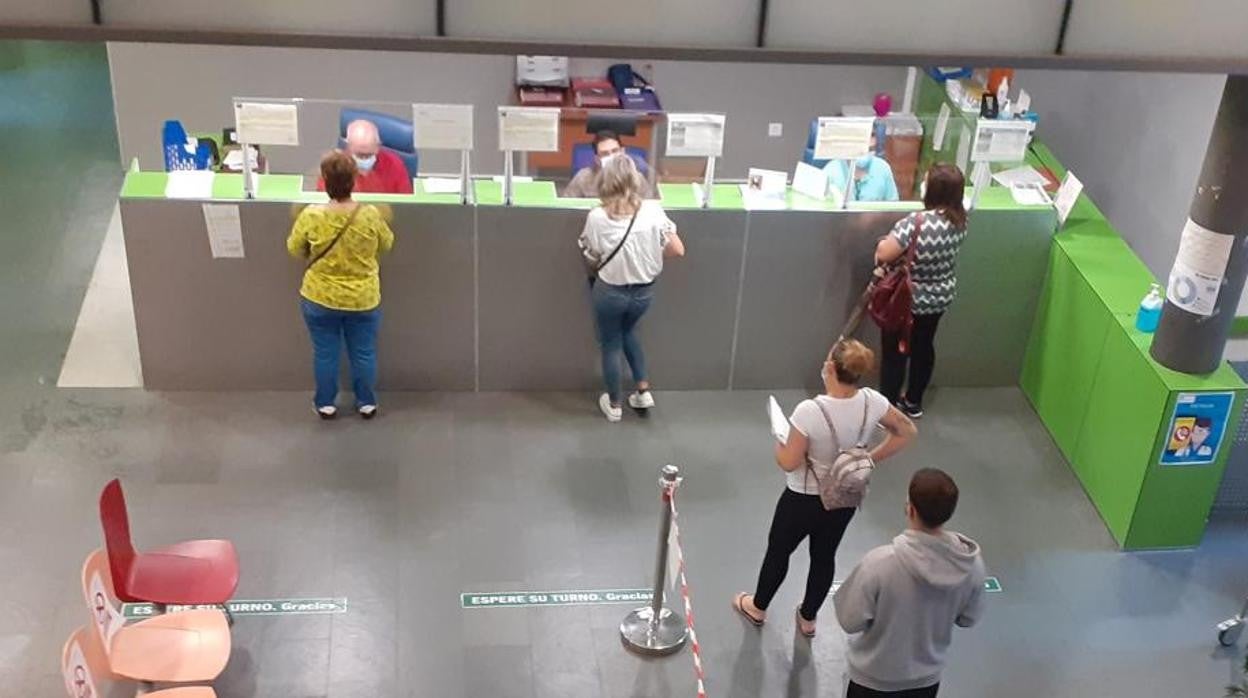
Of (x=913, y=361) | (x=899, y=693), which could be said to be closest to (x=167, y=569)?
(x=899, y=693)

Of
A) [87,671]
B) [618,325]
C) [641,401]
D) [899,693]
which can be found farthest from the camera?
[641,401]

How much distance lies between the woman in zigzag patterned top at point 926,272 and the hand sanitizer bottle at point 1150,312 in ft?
2.88

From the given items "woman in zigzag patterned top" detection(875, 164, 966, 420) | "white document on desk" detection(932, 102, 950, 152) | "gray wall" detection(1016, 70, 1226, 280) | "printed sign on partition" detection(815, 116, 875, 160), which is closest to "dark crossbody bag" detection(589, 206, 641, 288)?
"printed sign on partition" detection(815, 116, 875, 160)

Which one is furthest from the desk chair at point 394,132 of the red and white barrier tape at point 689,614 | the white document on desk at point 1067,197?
the white document on desk at point 1067,197

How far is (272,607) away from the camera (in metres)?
5.56

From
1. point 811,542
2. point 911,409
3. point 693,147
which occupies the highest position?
point 693,147

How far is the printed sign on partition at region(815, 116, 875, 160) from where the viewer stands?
647cm

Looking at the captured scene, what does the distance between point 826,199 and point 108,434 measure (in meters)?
3.67

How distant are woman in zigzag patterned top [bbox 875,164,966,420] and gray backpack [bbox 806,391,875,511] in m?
1.88

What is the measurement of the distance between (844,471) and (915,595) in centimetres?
79

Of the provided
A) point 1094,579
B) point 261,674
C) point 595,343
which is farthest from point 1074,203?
point 261,674

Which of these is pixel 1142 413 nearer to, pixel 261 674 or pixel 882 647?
pixel 882 647

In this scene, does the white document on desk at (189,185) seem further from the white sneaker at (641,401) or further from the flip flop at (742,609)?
the flip flop at (742,609)

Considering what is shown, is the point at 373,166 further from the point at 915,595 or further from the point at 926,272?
the point at 915,595
